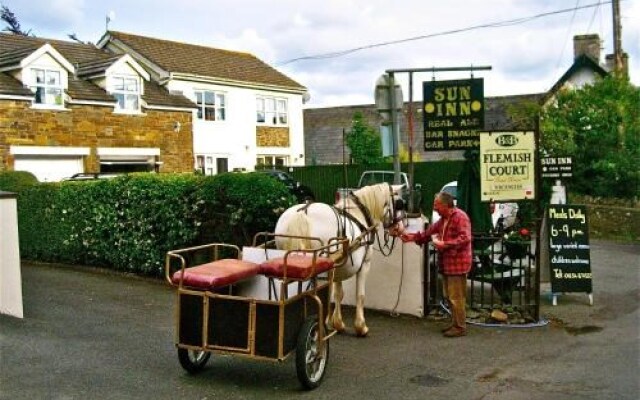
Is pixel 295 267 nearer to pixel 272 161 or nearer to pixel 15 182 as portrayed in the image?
pixel 15 182

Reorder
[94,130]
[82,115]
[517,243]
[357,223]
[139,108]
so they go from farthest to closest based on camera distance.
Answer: [139,108] < [94,130] < [82,115] < [517,243] < [357,223]

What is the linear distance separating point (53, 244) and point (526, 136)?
33.2 ft

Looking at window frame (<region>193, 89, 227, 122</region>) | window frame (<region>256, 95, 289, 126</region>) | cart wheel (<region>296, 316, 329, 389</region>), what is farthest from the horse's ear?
window frame (<region>256, 95, 289, 126</region>)

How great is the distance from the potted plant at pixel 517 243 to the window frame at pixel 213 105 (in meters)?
26.5

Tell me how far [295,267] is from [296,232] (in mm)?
1750

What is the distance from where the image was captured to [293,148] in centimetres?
4109

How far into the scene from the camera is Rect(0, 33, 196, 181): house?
2644 centimetres

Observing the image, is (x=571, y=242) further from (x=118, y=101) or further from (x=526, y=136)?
(x=118, y=101)

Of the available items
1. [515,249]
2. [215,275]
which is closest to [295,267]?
[215,275]

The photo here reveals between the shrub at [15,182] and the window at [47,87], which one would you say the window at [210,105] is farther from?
the shrub at [15,182]

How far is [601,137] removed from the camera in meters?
24.6

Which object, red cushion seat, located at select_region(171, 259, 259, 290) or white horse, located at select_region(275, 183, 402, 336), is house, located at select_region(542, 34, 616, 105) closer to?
white horse, located at select_region(275, 183, 402, 336)

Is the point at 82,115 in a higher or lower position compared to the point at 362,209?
higher

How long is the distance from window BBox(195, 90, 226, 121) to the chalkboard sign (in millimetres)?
26325
